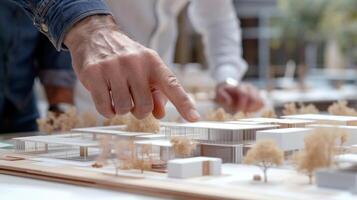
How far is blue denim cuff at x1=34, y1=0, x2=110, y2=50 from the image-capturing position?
1315 mm

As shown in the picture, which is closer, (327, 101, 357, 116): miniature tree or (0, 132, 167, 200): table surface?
(0, 132, 167, 200): table surface

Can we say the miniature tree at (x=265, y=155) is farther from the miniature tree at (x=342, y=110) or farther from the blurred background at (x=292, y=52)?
the blurred background at (x=292, y=52)

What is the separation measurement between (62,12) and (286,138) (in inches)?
18.0

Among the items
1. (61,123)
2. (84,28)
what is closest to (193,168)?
(84,28)

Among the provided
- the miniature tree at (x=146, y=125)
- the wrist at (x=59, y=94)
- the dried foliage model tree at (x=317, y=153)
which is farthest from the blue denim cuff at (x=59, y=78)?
the dried foliage model tree at (x=317, y=153)

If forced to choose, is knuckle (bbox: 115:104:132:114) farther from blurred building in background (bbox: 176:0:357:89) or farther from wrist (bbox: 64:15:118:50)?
blurred building in background (bbox: 176:0:357:89)

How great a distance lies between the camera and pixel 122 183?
3.57 feet

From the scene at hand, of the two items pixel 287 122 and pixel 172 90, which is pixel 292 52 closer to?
pixel 287 122

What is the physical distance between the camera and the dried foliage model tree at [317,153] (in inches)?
41.9

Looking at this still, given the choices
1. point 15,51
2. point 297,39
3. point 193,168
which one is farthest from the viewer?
A: point 297,39

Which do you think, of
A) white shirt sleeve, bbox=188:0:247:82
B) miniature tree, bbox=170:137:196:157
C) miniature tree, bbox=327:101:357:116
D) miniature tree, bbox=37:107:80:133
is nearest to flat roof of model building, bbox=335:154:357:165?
miniature tree, bbox=170:137:196:157

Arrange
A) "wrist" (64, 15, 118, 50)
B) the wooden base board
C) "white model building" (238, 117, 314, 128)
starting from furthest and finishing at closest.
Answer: "white model building" (238, 117, 314, 128)
"wrist" (64, 15, 118, 50)
the wooden base board

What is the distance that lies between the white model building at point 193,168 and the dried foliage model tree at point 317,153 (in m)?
0.13

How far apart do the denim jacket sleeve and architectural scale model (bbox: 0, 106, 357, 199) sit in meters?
0.21
